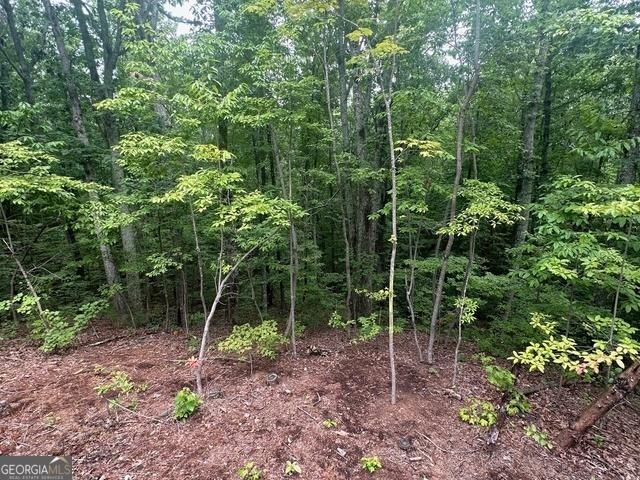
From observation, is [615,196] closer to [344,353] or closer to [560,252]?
[560,252]

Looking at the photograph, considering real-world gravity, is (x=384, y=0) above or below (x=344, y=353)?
above

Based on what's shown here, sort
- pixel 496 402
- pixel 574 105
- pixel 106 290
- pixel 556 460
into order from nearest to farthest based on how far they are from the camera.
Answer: pixel 556 460
pixel 496 402
pixel 106 290
pixel 574 105

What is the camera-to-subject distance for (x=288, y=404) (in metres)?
4.46

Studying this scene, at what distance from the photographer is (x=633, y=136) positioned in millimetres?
5117

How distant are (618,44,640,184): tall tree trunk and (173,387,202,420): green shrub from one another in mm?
7893

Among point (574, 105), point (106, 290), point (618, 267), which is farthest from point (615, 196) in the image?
point (106, 290)

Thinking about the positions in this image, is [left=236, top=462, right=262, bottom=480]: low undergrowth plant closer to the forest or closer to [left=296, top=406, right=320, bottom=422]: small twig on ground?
the forest

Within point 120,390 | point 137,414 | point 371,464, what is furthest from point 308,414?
point 120,390

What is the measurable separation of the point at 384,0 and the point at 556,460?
8.46 m

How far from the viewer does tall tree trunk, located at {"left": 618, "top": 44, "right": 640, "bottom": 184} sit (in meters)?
5.17

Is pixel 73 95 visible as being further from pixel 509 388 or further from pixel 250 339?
pixel 509 388

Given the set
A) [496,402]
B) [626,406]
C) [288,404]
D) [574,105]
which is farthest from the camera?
[574,105]

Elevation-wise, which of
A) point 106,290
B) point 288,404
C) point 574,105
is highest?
point 574,105

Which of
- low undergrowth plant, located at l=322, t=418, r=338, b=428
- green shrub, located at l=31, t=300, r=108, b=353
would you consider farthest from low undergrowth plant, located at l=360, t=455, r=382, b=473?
green shrub, located at l=31, t=300, r=108, b=353
